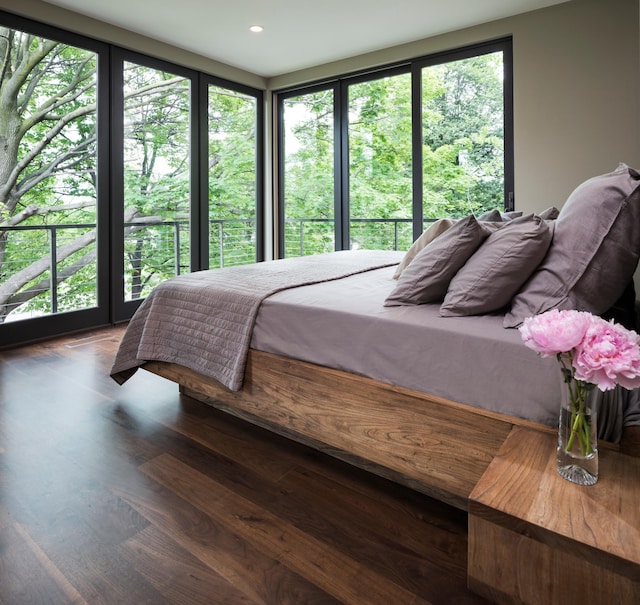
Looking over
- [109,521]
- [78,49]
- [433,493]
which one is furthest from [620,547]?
[78,49]

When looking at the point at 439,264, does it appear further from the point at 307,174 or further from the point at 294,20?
the point at 307,174

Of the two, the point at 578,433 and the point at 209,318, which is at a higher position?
the point at 209,318

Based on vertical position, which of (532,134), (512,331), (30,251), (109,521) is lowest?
(109,521)

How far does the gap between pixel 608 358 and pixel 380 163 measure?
13.7ft

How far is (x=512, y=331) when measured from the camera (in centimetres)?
136

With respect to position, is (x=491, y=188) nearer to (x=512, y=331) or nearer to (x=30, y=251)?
(x=512, y=331)

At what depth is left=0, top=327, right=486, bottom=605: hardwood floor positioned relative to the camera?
1.20m

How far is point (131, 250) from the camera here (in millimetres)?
4367

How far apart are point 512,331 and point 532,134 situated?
9.95 ft

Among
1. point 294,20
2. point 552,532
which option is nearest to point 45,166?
point 294,20

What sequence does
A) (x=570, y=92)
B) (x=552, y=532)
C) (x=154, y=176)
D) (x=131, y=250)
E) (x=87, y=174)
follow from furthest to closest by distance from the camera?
(x=154, y=176)
(x=131, y=250)
(x=87, y=174)
(x=570, y=92)
(x=552, y=532)

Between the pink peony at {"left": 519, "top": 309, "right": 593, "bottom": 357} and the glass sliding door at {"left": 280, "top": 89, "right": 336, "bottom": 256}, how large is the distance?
13.8 ft

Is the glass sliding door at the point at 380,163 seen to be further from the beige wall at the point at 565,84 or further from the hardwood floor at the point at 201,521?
the hardwood floor at the point at 201,521

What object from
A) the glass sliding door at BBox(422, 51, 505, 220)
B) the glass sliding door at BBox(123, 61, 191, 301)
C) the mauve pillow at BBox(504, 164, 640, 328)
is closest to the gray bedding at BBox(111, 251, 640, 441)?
the mauve pillow at BBox(504, 164, 640, 328)
